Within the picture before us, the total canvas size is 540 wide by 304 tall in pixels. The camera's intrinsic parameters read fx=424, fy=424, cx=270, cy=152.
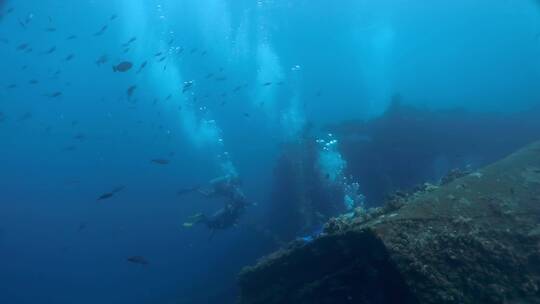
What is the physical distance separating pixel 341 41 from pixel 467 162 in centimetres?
4389

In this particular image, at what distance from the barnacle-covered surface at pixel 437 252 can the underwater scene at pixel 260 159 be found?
25mm

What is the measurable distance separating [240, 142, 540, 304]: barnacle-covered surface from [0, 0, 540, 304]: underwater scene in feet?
0.08

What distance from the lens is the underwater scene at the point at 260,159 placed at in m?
5.40

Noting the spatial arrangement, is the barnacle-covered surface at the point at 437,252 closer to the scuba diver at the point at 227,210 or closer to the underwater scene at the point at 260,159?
the underwater scene at the point at 260,159

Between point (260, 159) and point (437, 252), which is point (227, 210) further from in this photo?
point (260, 159)

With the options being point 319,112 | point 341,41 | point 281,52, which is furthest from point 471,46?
point 281,52

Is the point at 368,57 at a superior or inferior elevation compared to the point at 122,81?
superior

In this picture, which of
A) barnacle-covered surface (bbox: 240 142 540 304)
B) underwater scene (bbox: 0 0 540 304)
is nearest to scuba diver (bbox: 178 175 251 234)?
underwater scene (bbox: 0 0 540 304)

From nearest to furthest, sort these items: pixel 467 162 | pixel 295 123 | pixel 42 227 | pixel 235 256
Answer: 1. pixel 467 162
2. pixel 235 256
3. pixel 295 123
4. pixel 42 227

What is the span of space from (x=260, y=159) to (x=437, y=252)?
5001cm

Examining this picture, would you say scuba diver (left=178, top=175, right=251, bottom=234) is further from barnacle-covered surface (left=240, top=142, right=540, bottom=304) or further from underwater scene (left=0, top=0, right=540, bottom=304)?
barnacle-covered surface (left=240, top=142, right=540, bottom=304)

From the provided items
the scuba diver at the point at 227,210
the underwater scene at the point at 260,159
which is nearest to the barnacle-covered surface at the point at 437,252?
the underwater scene at the point at 260,159

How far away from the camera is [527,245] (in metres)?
5.20

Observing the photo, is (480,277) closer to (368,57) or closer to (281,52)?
(281,52)
